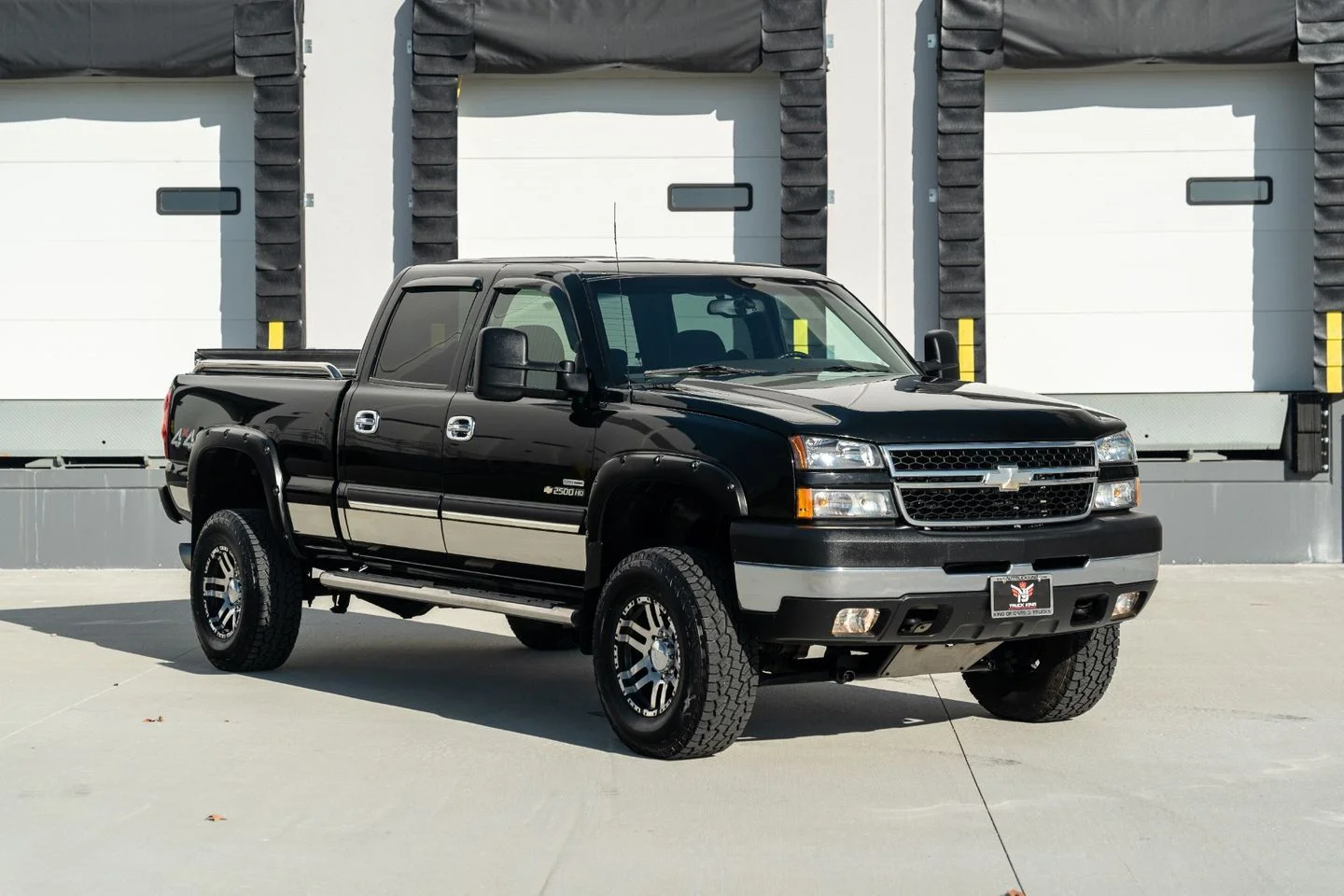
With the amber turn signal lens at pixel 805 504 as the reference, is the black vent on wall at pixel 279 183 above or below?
above

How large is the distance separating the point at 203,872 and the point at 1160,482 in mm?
10660

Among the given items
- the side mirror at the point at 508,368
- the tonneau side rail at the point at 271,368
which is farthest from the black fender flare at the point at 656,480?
the tonneau side rail at the point at 271,368

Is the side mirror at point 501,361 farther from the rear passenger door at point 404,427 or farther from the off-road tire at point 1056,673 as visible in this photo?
the off-road tire at point 1056,673

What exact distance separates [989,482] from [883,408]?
46 centimetres

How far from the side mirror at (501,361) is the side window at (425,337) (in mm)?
828

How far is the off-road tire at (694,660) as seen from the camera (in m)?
7.21

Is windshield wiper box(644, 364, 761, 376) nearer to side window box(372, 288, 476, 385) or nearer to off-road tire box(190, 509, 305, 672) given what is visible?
side window box(372, 288, 476, 385)

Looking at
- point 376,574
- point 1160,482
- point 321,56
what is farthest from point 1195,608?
point 321,56

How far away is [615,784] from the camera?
276 inches

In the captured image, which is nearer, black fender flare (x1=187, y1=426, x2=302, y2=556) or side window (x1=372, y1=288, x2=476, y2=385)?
side window (x1=372, y1=288, x2=476, y2=385)

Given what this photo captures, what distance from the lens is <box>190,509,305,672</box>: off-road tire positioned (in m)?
9.61

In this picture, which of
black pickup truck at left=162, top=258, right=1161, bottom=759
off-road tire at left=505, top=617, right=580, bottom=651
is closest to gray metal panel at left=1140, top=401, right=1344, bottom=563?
off-road tire at left=505, top=617, right=580, bottom=651

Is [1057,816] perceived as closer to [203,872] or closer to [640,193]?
[203,872]

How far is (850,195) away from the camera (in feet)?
52.2
